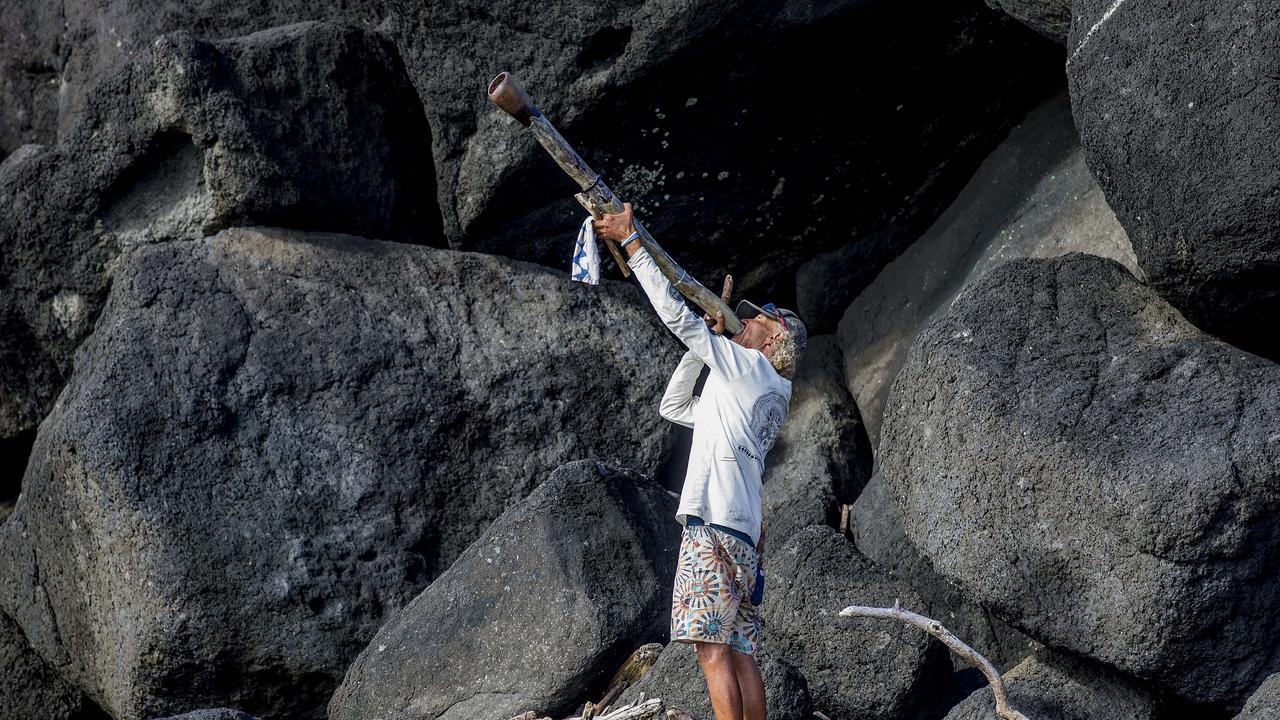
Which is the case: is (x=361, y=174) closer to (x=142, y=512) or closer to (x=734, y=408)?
(x=142, y=512)

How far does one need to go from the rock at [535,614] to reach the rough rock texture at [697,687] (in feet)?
0.96

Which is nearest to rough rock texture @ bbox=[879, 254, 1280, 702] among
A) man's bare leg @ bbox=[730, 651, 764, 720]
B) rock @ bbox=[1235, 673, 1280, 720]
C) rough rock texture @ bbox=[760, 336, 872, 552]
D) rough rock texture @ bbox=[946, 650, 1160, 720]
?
rough rock texture @ bbox=[946, 650, 1160, 720]

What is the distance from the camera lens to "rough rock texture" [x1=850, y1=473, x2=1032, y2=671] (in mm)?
5898

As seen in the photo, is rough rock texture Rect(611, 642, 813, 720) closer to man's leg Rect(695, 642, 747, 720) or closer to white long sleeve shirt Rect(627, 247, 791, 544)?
man's leg Rect(695, 642, 747, 720)

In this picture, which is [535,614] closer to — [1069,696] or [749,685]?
[749,685]

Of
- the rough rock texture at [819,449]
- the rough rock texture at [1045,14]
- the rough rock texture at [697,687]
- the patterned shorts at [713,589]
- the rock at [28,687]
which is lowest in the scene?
the rough rock texture at [819,449]

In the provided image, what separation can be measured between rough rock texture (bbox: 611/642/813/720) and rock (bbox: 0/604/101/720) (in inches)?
134

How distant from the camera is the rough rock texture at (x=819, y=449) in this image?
7.33 meters

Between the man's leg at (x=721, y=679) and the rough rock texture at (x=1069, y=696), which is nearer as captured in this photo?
the man's leg at (x=721, y=679)

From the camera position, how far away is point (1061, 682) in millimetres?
5301

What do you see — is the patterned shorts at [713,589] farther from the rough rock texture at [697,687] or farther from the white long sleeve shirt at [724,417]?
the rough rock texture at [697,687]

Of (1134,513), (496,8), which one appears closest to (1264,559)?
(1134,513)

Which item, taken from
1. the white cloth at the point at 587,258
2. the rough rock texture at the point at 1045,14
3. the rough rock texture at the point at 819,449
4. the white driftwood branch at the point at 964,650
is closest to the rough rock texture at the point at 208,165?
the rough rock texture at the point at 819,449

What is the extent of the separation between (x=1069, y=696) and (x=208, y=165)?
4797 millimetres
